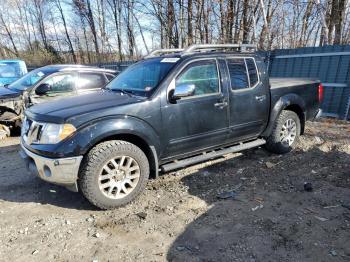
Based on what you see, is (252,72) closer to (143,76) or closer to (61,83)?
(143,76)

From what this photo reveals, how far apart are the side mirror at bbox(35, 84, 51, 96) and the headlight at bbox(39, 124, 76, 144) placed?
352 centimetres

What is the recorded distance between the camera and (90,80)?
287 inches

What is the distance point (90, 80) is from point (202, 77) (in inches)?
152

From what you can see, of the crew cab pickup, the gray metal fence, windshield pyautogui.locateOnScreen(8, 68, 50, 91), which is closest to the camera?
the crew cab pickup

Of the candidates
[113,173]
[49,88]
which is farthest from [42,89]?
[113,173]

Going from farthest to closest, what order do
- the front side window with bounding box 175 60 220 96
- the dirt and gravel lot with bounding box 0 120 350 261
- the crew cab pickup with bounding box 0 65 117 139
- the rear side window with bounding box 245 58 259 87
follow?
the crew cab pickup with bounding box 0 65 117 139
the rear side window with bounding box 245 58 259 87
the front side window with bounding box 175 60 220 96
the dirt and gravel lot with bounding box 0 120 350 261

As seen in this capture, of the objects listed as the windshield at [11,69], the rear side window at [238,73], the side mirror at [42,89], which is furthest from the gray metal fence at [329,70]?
the windshield at [11,69]

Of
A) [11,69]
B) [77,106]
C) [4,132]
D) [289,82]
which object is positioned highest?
[77,106]

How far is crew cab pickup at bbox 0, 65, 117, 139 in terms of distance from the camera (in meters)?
6.93

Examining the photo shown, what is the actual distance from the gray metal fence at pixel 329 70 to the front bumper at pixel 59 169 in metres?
7.06

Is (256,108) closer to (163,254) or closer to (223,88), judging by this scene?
(223,88)

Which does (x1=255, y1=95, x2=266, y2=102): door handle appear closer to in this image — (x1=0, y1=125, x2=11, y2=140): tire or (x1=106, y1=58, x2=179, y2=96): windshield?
(x1=106, y1=58, x2=179, y2=96): windshield

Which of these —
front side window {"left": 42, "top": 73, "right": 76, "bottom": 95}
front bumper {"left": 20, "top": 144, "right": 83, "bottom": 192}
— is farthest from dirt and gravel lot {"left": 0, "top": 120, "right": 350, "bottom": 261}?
front side window {"left": 42, "top": 73, "right": 76, "bottom": 95}

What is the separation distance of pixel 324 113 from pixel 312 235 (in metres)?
6.04
